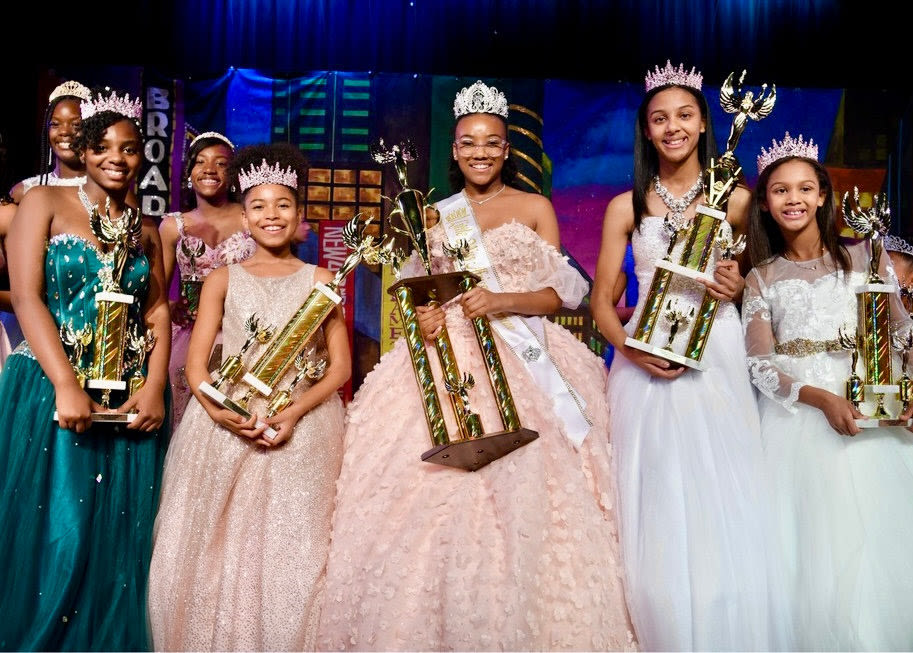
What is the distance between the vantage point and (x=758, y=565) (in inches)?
108

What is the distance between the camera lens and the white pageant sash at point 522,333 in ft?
9.84

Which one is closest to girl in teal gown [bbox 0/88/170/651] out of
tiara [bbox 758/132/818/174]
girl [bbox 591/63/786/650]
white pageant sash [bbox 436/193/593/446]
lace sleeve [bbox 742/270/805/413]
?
white pageant sash [bbox 436/193/593/446]

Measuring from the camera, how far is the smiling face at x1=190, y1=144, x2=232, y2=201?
414 centimetres

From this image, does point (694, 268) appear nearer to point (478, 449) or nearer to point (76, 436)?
point (478, 449)

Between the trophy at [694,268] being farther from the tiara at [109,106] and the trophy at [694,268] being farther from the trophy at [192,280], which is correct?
the trophy at [192,280]

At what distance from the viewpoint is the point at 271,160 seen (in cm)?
327

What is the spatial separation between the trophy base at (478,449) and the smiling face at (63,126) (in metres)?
1.89

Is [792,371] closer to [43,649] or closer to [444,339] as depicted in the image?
[444,339]

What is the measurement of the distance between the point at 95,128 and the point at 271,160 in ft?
1.86

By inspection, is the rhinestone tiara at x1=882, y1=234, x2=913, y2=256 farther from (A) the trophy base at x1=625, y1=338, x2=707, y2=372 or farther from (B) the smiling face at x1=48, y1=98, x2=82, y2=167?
(B) the smiling face at x1=48, y1=98, x2=82, y2=167

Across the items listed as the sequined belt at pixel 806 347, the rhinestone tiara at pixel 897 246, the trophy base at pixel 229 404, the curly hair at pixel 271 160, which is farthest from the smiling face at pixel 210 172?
the rhinestone tiara at pixel 897 246

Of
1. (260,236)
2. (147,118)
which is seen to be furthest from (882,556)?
(147,118)

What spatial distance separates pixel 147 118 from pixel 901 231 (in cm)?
397

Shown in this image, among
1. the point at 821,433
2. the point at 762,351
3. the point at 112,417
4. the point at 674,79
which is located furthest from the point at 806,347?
the point at 112,417
